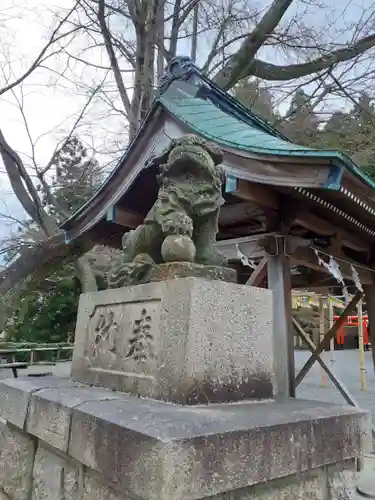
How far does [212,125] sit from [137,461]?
3.42 meters

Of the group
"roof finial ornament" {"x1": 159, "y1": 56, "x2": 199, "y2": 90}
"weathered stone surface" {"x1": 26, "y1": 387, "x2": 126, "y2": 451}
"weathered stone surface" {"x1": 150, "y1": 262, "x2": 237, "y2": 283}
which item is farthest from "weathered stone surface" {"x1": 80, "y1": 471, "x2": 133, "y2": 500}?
"roof finial ornament" {"x1": 159, "y1": 56, "x2": 199, "y2": 90}

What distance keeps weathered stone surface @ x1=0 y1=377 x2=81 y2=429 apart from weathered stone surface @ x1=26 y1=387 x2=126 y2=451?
84mm

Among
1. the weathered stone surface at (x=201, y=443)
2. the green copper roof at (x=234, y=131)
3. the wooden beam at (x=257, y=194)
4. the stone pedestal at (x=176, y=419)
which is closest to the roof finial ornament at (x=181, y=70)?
the green copper roof at (x=234, y=131)

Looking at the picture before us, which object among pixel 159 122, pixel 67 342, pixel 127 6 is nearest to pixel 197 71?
pixel 159 122

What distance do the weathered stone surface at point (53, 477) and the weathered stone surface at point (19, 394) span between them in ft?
0.76

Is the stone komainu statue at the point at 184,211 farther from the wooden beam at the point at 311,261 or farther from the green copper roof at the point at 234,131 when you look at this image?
the wooden beam at the point at 311,261

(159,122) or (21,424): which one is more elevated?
(159,122)

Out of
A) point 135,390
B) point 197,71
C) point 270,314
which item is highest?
point 197,71

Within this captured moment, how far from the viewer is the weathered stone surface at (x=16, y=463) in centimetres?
215

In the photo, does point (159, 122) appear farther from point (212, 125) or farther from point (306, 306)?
point (306, 306)

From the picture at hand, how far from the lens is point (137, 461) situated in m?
1.33

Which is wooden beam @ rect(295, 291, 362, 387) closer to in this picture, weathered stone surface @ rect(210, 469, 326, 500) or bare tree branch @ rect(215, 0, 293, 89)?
weathered stone surface @ rect(210, 469, 326, 500)

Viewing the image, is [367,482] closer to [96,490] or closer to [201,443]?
[96,490]

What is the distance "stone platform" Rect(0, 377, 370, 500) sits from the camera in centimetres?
129
